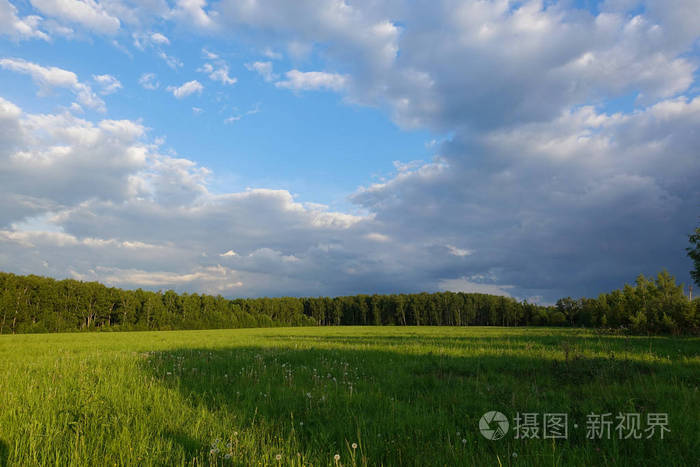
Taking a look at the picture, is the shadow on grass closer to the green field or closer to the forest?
the green field

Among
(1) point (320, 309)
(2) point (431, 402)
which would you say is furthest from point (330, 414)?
(1) point (320, 309)

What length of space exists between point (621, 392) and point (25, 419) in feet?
31.6

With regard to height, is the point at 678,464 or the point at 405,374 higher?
the point at 678,464

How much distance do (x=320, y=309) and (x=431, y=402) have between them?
159m

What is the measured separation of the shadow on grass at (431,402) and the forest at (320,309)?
16.6 meters

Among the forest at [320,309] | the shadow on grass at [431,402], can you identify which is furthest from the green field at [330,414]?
the forest at [320,309]

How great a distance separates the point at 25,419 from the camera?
4.35 meters

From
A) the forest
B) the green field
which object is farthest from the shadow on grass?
the forest

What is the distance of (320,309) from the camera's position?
159 meters

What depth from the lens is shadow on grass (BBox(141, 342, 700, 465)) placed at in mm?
3570

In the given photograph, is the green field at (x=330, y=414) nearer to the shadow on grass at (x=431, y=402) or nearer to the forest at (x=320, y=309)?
the shadow on grass at (x=431, y=402)

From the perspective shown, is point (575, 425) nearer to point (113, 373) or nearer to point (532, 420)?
point (532, 420)

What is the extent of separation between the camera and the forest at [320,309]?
33.2m

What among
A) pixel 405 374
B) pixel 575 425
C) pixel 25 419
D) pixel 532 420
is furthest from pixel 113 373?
pixel 575 425
